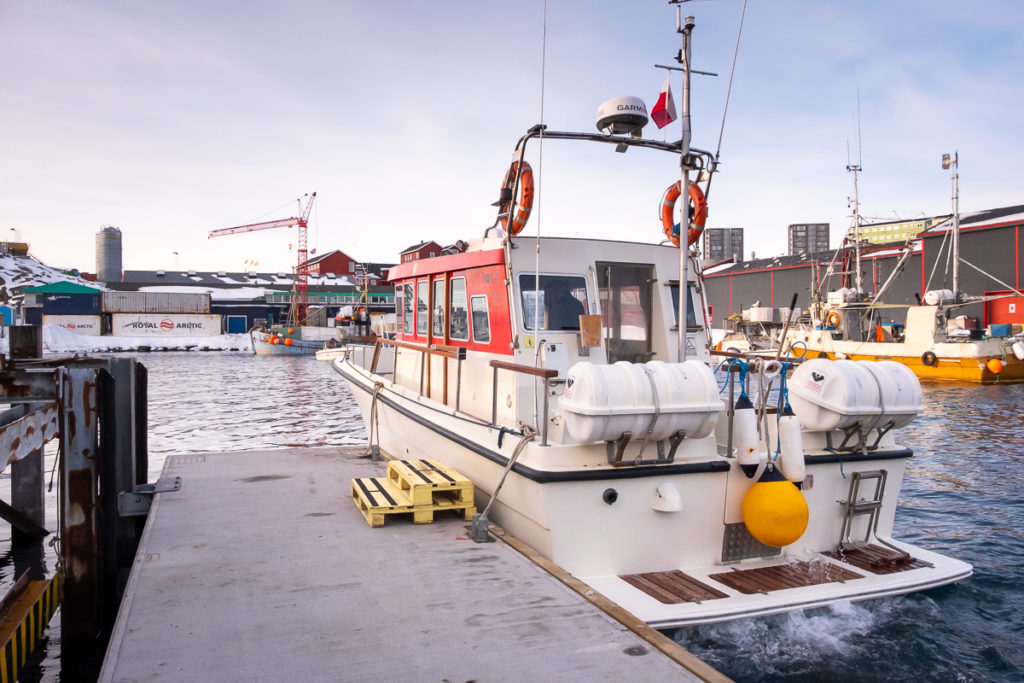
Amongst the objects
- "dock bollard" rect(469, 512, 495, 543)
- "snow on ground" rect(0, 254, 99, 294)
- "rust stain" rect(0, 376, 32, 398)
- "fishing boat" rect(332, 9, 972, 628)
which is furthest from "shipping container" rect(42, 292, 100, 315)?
"dock bollard" rect(469, 512, 495, 543)

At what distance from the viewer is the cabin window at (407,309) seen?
9172mm

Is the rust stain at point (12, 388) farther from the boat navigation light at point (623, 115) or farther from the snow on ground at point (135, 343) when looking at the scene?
the snow on ground at point (135, 343)

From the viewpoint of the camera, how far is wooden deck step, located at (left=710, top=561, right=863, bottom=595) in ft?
16.6

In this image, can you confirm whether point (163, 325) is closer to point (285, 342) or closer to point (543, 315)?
point (285, 342)

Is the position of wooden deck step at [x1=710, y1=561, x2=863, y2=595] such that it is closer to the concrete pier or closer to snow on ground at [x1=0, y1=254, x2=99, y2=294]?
the concrete pier

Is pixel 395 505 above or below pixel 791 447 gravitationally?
below

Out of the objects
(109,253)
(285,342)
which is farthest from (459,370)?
(109,253)

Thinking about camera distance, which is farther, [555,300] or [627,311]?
[627,311]

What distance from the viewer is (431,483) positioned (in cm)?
611

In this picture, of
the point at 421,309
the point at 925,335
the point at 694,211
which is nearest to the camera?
the point at 694,211

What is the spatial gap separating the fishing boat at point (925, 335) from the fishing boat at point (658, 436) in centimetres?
1874

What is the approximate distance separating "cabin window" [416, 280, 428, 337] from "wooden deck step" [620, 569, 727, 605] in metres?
4.52

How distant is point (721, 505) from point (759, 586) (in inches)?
25.1

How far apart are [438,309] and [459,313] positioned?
71cm
